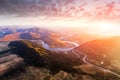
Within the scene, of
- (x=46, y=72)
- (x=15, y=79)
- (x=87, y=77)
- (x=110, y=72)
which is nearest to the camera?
(x=15, y=79)

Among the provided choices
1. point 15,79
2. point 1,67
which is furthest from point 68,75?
point 1,67

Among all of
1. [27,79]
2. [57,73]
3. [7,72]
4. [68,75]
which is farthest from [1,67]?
[68,75]

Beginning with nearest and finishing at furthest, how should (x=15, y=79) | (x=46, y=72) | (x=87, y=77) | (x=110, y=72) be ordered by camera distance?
1. (x=15, y=79)
2. (x=87, y=77)
3. (x=46, y=72)
4. (x=110, y=72)

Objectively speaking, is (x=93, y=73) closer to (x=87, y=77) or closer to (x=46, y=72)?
(x=87, y=77)

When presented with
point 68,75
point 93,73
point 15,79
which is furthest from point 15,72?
point 93,73

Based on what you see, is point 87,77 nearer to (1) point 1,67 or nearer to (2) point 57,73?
(2) point 57,73

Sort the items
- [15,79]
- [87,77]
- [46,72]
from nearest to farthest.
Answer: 1. [15,79]
2. [87,77]
3. [46,72]

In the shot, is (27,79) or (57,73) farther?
(57,73)

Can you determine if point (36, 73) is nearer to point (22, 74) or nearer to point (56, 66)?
point (22, 74)
